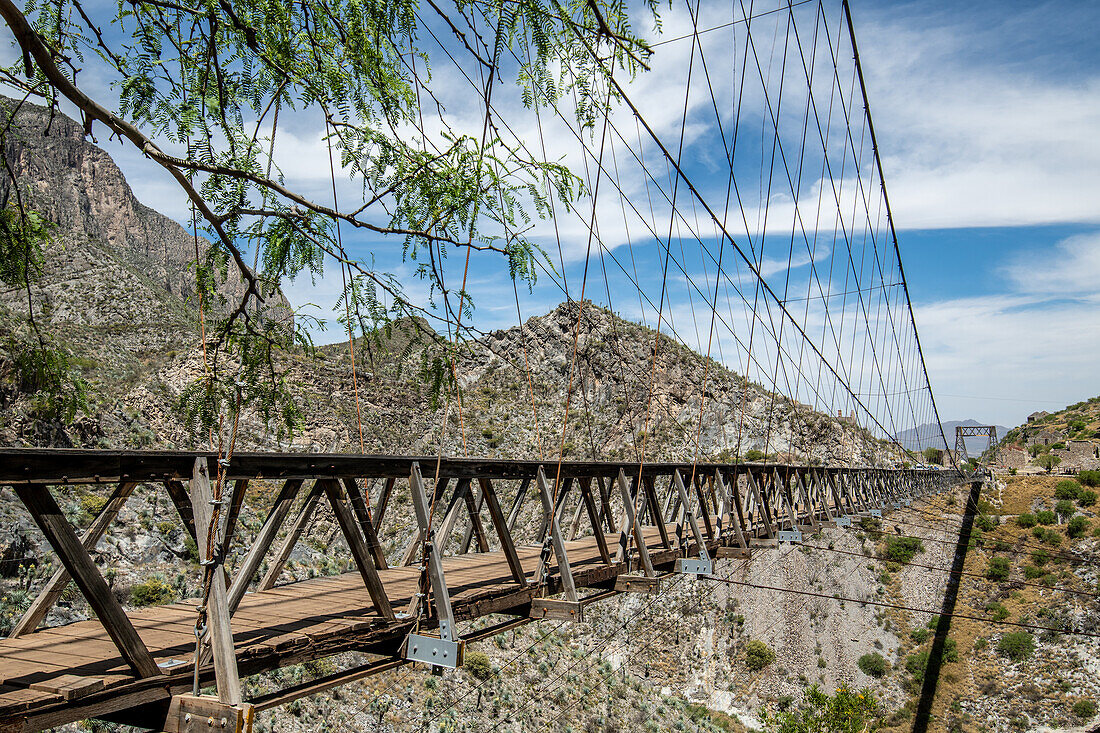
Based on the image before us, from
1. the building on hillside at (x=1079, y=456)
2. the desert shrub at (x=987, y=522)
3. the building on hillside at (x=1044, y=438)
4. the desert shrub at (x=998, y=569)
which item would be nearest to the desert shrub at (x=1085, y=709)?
the desert shrub at (x=998, y=569)

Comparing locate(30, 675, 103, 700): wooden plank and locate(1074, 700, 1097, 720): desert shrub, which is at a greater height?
locate(30, 675, 103, 700): wooden plank

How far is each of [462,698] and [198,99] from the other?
49.2 feet

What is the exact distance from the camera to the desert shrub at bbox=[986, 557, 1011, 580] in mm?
28125

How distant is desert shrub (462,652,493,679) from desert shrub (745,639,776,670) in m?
13.3

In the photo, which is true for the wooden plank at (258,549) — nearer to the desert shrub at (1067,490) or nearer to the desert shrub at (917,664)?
the desert shrub at (917,664)

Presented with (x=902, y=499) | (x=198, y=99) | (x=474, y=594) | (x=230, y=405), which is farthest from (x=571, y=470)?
(x=902, y=499)

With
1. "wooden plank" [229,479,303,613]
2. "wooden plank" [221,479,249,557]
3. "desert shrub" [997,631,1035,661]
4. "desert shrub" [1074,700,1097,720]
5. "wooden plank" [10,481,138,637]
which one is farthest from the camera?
"desert shrub" [997,631,1035,661]

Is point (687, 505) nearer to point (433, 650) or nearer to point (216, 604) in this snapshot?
point (433, 650)

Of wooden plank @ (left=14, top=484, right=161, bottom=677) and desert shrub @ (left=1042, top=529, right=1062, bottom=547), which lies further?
desert shrub @ (left=1042, top=529, right=1062, bottom=547)

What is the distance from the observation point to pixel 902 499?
19844 mm

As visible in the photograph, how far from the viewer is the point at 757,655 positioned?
1058 inches

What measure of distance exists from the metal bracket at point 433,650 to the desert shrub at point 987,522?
113 feet

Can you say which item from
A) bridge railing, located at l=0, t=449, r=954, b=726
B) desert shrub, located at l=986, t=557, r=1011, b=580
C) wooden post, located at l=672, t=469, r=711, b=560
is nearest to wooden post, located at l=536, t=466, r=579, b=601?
bridge railing, located at l=0, t=449, r=954, b=726

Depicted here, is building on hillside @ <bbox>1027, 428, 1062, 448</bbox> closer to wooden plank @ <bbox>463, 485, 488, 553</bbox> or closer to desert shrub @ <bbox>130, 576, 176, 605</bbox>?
desert shrub @ <bbox>130, 576, 176, 605</bbox>
